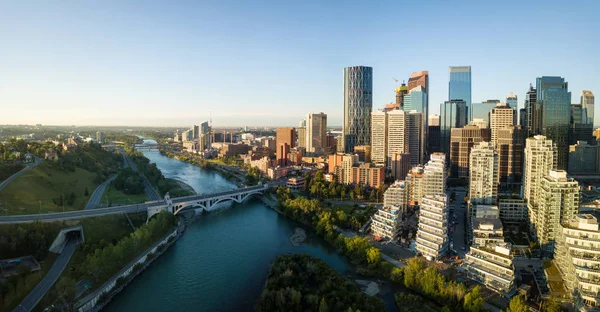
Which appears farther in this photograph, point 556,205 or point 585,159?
point 585,159

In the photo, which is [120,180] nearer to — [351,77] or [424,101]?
[351,77]

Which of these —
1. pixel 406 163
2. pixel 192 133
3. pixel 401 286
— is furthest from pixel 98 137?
pixel 401 286

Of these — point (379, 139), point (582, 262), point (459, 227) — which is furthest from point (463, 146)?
point (582, 262)

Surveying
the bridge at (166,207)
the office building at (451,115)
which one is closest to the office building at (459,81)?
the office building at (451,115)

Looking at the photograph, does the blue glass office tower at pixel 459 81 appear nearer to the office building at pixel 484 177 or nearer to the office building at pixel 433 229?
the office building at pixel 484 177

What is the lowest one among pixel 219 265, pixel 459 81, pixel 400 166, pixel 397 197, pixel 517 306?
pixel 219 265

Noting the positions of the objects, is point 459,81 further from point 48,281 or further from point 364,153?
point 48,281

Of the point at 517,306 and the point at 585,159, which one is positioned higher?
the point at 585,159
